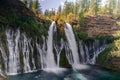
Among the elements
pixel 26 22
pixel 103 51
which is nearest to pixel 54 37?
pixel 26 22

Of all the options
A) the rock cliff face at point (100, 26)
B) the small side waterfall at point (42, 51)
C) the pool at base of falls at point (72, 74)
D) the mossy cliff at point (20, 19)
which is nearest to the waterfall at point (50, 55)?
the small side waterfall at point (42, 51)

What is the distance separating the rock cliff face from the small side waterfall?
367 centimetres

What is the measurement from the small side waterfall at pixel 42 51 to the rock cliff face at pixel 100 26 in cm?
367

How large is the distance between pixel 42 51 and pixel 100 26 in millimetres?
22226

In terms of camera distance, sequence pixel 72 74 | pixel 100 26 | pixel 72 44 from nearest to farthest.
Result: pixel 72 74, pixel 72 44, pixel 100 26

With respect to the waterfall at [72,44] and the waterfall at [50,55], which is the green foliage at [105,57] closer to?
the waterfall at [72,44]

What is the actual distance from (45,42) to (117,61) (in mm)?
12829

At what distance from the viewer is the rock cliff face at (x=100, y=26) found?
50.1m

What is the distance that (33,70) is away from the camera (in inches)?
1364

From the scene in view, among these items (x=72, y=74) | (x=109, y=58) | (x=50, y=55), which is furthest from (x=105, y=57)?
(x=72, y=74)

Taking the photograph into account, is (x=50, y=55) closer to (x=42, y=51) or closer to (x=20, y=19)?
(x=42, y=51)

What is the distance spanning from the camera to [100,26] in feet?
181

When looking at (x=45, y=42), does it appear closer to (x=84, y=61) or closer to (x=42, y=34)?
(x=42, y=34)

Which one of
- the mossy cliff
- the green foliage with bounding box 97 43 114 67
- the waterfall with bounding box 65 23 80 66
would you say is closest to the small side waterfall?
the waterfall with bounding box 65 23 80 66
